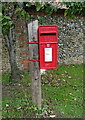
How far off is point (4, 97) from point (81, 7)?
8.85ft

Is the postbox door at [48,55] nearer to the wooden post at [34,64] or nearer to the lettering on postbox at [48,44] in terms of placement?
the lettering on postbox at [48,44]

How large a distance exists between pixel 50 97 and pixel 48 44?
1.63m

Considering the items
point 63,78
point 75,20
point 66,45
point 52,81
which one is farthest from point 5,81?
point 75,20

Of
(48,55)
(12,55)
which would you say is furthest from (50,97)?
(12,55)

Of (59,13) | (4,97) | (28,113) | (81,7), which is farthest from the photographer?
(59,13)

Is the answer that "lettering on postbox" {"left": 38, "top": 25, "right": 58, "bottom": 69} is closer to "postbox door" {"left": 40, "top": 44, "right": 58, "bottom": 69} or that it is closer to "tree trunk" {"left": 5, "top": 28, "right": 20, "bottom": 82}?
"postbox door" {"left": 40, "top": 44, "right": 58, "bottom": 69}

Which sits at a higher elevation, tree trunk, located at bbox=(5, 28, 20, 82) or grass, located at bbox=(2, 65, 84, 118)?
tree trunk, located at bbox=(5, 28, 20, 82)

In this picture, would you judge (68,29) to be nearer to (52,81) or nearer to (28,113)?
(52,81)

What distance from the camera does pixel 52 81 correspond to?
4.85 meters

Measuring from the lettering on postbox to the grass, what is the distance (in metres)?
0.99

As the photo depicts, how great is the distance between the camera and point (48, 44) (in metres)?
2.58

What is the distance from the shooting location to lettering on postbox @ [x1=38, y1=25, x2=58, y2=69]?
255 centimetres

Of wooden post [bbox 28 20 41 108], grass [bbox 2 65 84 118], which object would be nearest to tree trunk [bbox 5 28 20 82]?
grass [bbox 2 65 84 118]

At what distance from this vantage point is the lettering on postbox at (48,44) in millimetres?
A: 2549
